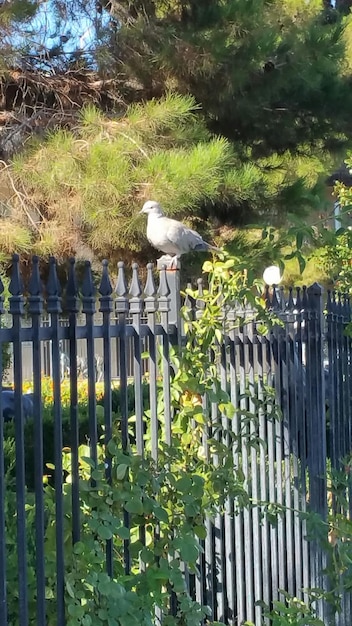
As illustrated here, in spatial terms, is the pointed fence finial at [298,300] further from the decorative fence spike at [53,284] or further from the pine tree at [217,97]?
the pine tree at [217,97]

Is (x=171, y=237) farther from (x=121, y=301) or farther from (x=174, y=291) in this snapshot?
(x=121, y=301)

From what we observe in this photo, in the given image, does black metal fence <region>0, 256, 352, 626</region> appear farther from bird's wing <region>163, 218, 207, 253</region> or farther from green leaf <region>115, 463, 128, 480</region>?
bird's wing <region>163, 218, 207, 253</region>

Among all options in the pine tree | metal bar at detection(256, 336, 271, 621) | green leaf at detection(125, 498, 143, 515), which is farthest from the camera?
the pine tree

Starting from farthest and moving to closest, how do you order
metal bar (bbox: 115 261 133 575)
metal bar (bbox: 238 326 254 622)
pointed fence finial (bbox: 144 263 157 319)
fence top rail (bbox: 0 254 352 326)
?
metal bar (bbox: 238 326 254 622), pointed fence finial (bbox: 144 263 157 319), metal bar (bbox: 115 261 133 575), fence top rail (bbox: 0 254 352 326)

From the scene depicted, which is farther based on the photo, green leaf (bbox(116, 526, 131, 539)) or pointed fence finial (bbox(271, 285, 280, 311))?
pointed fence finial (bbox(271, 285, 280, 311))

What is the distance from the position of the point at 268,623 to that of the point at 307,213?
481cm

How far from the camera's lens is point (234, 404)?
121 inches

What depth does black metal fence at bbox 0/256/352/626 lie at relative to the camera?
2.03 meters

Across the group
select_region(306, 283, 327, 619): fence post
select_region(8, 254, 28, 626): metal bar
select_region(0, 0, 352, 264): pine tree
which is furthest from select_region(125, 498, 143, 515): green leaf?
select_region(0, 0, 352, 264): pine tree

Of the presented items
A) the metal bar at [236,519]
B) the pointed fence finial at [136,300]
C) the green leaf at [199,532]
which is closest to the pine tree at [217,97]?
the metal bar at [236,519]

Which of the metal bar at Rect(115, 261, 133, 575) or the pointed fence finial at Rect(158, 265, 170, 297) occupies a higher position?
the pointed fence finial at Rect(158, 265, 170, 297)

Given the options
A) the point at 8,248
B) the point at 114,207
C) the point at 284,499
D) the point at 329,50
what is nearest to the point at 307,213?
the point at 329,50

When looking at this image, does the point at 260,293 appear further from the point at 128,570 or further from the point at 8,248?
the point at 8,248

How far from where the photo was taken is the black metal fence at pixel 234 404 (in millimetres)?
2027
